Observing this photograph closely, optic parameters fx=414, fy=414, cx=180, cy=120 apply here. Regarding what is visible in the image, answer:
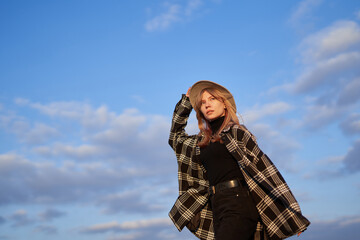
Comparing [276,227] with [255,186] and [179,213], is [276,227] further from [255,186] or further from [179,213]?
[179,213]

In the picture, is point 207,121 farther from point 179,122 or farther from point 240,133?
point 240,133

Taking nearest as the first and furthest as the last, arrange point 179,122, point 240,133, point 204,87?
point 240,133, point 204,87, point 179,122

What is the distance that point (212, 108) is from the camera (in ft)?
19.2

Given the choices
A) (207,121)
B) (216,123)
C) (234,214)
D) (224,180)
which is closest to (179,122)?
(207,121)

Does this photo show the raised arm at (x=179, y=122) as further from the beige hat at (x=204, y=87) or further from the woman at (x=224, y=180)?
the beige hat at (x=204, y=87)

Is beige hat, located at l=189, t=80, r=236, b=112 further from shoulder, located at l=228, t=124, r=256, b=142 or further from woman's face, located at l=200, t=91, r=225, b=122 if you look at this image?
shoulder, located at l=228, t=124, r=256, b=142

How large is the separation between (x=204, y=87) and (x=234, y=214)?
197cm

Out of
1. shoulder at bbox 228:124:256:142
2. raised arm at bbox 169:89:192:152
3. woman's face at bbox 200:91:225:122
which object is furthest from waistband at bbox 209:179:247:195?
raised arm at bbox 169:89:192:152

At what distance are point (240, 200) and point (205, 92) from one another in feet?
5.65

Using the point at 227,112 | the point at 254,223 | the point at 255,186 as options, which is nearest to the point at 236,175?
the point at 255,186

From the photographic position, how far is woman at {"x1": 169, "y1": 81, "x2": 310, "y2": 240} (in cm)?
509

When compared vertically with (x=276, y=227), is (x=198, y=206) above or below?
above

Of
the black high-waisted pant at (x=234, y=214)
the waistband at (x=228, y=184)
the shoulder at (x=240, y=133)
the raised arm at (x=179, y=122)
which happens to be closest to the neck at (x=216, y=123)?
the shoulder at (x=240, y=133)

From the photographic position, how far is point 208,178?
5.90 m
